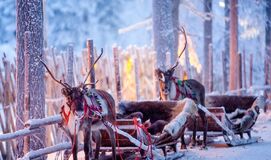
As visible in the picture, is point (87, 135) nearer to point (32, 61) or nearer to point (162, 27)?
point (32, 61)

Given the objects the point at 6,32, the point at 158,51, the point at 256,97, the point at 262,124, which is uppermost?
the point at 6,32

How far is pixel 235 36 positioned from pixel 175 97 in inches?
338

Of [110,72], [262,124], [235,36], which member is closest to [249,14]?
[235,36]

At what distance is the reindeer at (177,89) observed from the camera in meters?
9.94

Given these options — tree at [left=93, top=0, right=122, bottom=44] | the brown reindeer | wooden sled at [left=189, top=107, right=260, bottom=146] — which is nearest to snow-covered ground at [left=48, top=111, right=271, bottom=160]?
wooden sled at [left=189, top=107, right=260, bottom=146]

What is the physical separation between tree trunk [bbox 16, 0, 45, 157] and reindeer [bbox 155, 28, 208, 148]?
100 inches

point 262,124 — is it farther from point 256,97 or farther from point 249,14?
point 249,14

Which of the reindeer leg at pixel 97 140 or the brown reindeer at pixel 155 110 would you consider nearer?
the reindeer leg at pixel 97 140

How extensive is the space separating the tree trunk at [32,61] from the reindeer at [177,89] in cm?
255

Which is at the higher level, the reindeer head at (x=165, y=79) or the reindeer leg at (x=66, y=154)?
the reindeer head at (x=165, y=79)

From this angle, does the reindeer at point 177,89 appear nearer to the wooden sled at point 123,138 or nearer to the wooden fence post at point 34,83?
the wooden sled at point 123,138

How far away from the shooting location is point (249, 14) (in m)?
25.7

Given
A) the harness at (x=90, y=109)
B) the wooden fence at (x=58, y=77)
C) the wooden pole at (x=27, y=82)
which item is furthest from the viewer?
the wooden fence at (x=58, y=77)

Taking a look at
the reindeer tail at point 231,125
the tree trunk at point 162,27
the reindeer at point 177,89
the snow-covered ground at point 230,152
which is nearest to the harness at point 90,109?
the snow-covered ground at point 230,152
